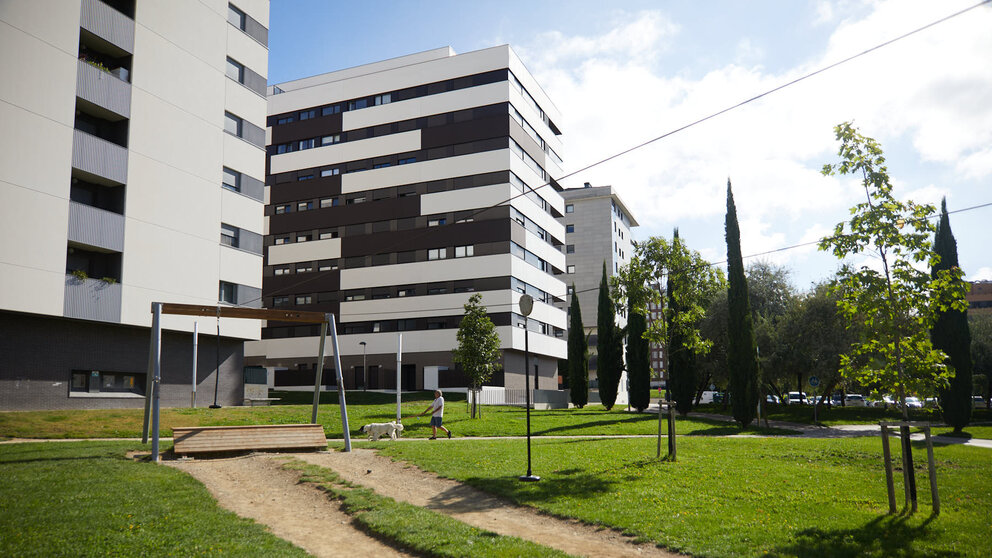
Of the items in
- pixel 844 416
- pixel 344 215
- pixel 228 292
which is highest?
pixel 344 215

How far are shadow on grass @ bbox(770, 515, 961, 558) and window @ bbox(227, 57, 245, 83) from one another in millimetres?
36987

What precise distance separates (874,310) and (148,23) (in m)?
33.2

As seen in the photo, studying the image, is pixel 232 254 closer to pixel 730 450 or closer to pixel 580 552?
pixel 730 450

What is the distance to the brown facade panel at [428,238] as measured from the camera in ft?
167

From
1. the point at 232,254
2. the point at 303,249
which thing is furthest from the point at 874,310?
the point at 303,249

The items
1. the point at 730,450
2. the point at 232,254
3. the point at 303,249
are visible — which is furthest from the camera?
the point at 303,249

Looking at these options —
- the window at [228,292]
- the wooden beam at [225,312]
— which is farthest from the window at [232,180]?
the wooden beam at [225,312]

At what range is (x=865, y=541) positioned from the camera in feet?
28.8

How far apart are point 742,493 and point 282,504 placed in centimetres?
849

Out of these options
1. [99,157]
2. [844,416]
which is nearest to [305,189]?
[99,157]

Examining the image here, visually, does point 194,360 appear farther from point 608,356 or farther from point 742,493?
point 608,356

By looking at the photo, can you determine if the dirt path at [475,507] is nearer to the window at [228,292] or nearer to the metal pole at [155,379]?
the metal pole at [155,379]

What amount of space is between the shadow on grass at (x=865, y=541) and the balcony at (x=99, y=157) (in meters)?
29.7

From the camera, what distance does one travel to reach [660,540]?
8922 mm
